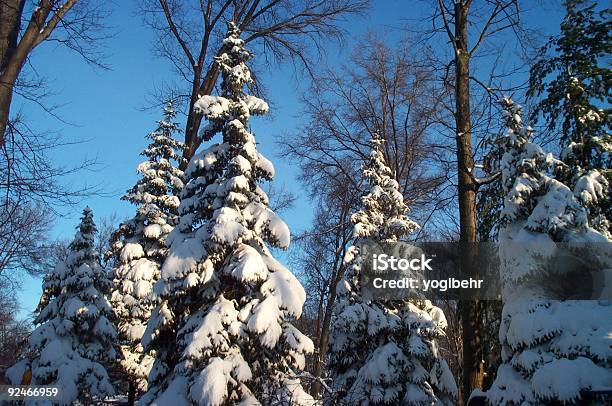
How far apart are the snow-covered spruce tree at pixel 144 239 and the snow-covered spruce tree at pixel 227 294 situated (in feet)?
23.5

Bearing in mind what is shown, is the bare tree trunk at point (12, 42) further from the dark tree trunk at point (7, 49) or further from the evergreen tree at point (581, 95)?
the evergreen tree at point (581, 95)

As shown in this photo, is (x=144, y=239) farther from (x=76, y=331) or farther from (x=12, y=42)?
(x=12, y=42)

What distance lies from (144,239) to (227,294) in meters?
9.07

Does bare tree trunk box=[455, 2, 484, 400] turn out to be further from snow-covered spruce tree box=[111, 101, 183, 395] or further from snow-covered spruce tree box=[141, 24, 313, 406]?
snow-covered spruce tree box=[111, 101, 183, 395]

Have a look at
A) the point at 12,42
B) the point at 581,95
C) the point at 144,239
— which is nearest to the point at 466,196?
the point at 581,95

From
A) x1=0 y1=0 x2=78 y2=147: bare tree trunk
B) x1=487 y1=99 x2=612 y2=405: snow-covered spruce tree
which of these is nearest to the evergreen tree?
x1=487 y1=99 x2=612 y2=405: snow-covered spruce tree

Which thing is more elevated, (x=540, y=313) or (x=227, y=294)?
(x=227, y=294)

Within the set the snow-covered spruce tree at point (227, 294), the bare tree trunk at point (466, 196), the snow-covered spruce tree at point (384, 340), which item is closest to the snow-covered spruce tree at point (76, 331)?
the snow-covered spruce tree at point (227, 294)

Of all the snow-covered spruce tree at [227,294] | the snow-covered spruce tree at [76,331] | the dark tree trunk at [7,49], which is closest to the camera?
the dark tree trunk at [7,49]

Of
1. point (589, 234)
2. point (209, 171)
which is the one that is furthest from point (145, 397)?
point (589, 234)

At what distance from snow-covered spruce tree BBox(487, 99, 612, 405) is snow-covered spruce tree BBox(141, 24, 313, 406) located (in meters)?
3.23

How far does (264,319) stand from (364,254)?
6.38 metres

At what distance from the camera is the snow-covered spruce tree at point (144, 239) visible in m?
16.4

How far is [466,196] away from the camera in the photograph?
405 inches
